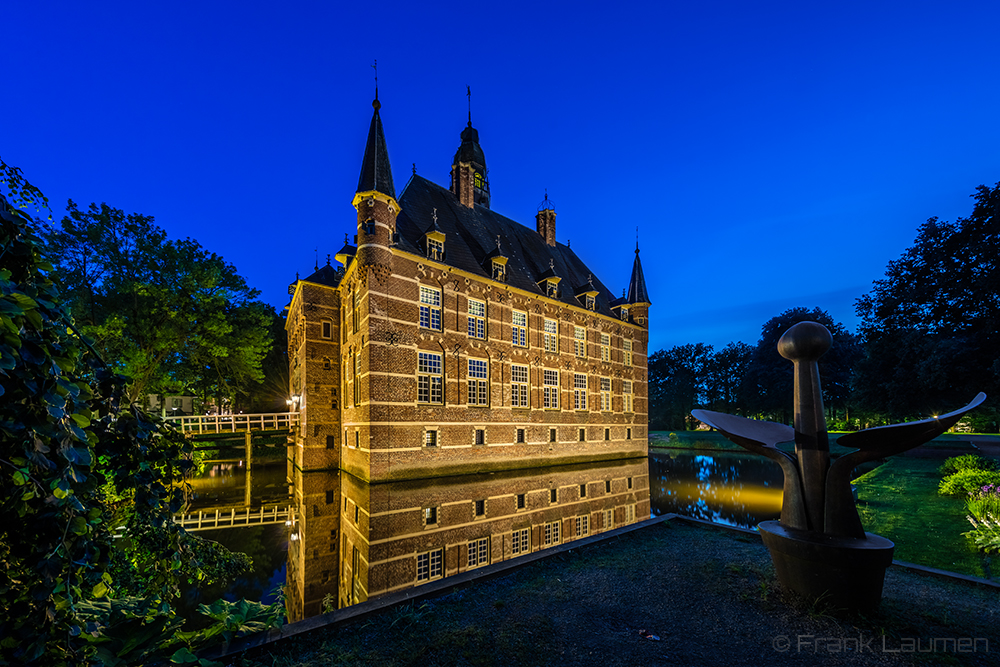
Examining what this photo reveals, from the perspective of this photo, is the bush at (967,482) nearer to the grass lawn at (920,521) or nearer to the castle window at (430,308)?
the grass lawn at (920,521)

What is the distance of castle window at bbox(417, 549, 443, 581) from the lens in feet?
26.2

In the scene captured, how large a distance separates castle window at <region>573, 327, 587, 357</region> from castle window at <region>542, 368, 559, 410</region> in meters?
2.79

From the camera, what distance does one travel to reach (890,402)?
19.4 meters

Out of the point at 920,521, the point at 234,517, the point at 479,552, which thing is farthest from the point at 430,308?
the point at 920,521

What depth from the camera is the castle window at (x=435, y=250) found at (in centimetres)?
2056

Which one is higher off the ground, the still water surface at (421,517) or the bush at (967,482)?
the bush at (967,482)

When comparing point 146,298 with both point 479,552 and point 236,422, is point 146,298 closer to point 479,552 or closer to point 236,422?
point 236,422

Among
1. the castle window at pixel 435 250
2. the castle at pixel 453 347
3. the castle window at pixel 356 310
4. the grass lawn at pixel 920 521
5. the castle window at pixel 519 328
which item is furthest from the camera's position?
the castle window at pixel 519 328

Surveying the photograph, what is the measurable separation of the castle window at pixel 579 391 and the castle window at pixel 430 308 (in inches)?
426

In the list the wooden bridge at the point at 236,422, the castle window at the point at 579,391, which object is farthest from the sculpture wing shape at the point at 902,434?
the wooden bridge at the point at 236,422

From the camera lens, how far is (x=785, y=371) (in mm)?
42344

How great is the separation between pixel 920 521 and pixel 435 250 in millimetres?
19103

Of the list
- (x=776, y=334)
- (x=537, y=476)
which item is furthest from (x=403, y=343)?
(x=776, y=334)

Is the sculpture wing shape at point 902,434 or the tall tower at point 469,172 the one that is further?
the tall tower at point 469,172
